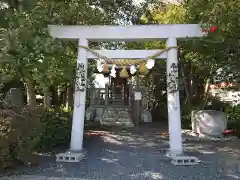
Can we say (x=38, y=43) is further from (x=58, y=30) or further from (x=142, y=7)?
(x=142, y=7)

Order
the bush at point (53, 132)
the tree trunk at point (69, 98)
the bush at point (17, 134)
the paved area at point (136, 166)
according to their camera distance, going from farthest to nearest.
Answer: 1. the tree trunk at point (69, 98)
2. the bush at point (53, 132)
3. the paved area at point (136, 166)
4. the bush at point (17, 134)

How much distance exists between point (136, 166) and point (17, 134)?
8.24 ft

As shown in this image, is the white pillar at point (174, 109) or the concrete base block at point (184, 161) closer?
the concrete base block at point (184, 161)

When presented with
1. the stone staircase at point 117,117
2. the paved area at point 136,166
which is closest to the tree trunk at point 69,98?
the stone staircase at point 117,117

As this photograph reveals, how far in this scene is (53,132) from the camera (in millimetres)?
7746

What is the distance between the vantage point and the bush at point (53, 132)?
7.39m

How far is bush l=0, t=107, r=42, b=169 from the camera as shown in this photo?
5070 millimetres

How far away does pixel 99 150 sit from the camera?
7.72m

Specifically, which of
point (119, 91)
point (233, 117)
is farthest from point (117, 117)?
point (233, 117)

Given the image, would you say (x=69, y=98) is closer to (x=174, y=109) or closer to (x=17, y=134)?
(x=174, y=109)

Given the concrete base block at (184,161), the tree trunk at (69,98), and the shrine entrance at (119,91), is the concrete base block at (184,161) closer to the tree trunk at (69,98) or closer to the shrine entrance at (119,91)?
the tree trunk at (69,98)

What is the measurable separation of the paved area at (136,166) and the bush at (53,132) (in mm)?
647

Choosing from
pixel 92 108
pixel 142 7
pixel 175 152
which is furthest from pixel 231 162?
pixel 92 108

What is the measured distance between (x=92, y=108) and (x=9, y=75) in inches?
453
